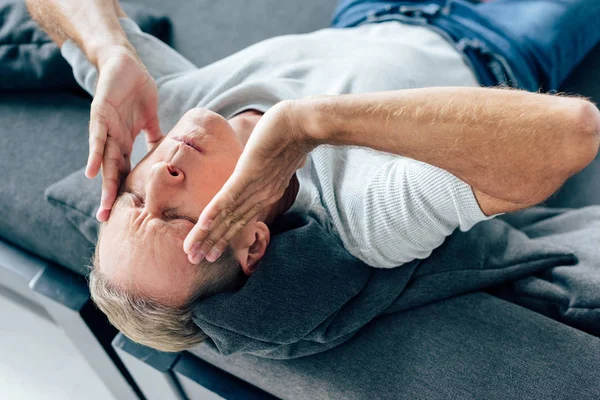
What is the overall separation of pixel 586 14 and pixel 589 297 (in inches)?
36.5

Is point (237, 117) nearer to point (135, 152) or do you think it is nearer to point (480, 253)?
point (135, 152)

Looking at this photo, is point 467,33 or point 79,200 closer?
point 79,200

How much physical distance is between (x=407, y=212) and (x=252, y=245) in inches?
12.4

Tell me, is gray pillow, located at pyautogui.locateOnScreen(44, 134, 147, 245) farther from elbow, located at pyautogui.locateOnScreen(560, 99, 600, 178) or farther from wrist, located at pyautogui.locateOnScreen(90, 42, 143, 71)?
elbow, located at pyautogui.locateOnScreen(560, 99, 600, 178)

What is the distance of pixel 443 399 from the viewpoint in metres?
0.79

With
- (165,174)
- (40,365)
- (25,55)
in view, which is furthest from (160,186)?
(40,365)

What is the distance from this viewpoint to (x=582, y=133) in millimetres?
608

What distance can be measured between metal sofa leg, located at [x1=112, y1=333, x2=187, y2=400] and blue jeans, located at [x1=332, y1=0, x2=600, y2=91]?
109cm

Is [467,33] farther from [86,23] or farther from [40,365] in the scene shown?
[40,365]

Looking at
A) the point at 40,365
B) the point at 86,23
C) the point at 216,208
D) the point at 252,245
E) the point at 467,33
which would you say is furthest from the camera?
the point at 40,365

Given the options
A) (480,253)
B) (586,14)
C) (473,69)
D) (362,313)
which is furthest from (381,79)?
(586,14)

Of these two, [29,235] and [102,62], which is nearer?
[102,62]

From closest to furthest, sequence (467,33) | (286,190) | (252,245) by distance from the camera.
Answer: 1. (252,245)
2. (286,190)
3. (467,33)

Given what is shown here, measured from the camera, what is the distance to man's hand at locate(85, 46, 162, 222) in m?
0.94
